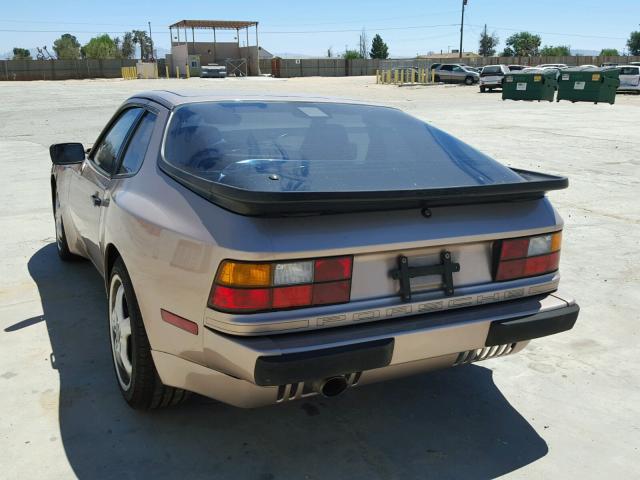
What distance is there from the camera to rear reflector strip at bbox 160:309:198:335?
2.39 meters

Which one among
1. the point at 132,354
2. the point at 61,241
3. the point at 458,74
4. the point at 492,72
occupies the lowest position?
the point at 61,241

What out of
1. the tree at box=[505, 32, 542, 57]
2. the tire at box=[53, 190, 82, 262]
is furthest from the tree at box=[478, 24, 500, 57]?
the tire at box=[53, 190, 82, 262]

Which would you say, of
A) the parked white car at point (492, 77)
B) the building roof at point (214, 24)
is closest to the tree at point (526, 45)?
the building roof at point (214, 24)

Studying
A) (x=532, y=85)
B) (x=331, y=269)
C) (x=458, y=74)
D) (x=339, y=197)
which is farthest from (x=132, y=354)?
(x=458, y=74)

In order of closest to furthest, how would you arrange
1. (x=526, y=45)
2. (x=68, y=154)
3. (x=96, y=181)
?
(x=96, y=181)
(x=68, y=154)
(x=526, y=45)

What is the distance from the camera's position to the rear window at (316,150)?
2.74 m

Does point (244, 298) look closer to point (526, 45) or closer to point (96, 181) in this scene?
point (96, 181)

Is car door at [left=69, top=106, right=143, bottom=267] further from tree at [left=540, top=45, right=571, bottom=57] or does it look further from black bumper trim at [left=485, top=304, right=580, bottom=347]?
tree at [left=540, top=45, right=571, bottom=57]

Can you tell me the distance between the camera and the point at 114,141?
3.82m

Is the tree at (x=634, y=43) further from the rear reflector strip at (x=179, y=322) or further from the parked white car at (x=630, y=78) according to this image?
the rear reflector strip at (x=179, y=322)

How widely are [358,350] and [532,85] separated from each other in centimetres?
2712

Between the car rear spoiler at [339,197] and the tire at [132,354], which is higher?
the car rear spoiler at [339,197]

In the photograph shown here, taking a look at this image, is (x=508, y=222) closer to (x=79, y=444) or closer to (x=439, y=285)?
(x=439, y=285)

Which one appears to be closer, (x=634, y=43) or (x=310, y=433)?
(x=310, y=433)
